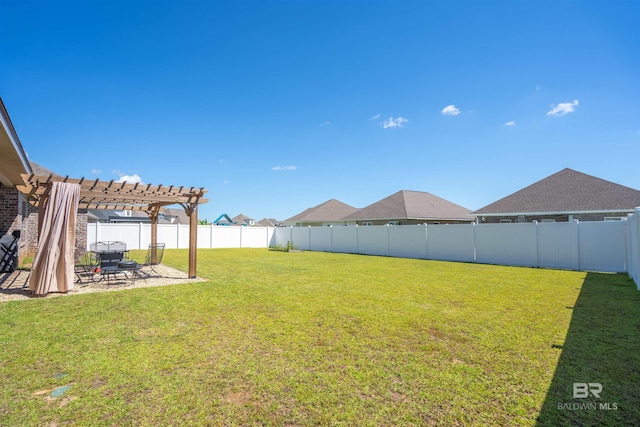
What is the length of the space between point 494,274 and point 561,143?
906cm

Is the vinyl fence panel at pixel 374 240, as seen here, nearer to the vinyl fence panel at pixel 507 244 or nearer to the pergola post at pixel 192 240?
the vinyl fence panel at pixel 507 244

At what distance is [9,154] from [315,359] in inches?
341

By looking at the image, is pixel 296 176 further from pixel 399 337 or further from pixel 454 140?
pixel 399 337

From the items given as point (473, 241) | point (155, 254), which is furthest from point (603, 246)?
point (155, 254)

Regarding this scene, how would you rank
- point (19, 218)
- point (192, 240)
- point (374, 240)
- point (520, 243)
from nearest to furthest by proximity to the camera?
point (192, 240)
point (19, 218)
point (520, 243)
point (374, 240)

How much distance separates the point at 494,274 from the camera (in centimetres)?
1075

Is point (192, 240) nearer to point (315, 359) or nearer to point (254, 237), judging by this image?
point (315, 359)

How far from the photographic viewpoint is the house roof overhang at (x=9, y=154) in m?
5.50

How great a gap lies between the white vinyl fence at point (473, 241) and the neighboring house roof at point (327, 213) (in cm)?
721

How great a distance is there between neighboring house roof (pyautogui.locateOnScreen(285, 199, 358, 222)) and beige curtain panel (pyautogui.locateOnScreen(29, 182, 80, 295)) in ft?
86.0

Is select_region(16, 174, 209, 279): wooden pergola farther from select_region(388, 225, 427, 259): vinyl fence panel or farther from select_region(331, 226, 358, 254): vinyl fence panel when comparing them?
select_region(331, 226, 358, 254): vinyl fence panel

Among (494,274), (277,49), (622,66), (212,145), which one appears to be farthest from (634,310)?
(212,145)

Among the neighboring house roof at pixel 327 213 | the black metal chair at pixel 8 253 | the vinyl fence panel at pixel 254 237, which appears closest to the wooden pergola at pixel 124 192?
the black metal chair at pixel 8 253

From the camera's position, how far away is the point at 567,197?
17.6 metres
